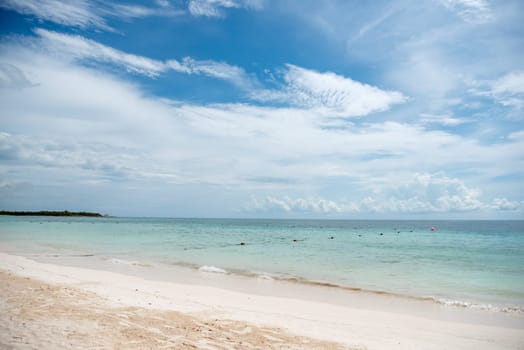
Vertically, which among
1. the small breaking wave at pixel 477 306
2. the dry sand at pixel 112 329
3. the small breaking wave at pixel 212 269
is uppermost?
the dry sand at pixel 112 329

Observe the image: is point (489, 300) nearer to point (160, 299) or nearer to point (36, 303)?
point (160, 299)

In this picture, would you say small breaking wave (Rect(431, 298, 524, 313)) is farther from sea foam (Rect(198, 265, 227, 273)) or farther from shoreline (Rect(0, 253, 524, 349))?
sea foam (Rect(198, 265, 227, 273))

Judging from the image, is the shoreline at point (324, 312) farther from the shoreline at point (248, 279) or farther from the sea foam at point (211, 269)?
the sea foam at point (211, 269)

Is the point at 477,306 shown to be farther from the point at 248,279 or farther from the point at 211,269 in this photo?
the point at 211,269

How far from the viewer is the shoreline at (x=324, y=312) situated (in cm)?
779

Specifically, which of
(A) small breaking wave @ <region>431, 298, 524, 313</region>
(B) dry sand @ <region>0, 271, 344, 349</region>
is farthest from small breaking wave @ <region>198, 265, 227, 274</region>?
(A) small breaking wave @ <region>431, 298, 524, 313</region>

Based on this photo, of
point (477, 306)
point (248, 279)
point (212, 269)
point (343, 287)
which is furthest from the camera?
point (212, 269)

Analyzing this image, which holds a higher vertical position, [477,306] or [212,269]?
[477,306]

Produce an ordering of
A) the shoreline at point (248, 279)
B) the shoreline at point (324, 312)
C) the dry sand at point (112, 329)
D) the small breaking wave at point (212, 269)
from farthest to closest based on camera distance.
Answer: the small breaking wave at point (212, 269), the shoreline at point (248, 279), the shoreline at point (324, 312), the dry sand at point (112, 329)

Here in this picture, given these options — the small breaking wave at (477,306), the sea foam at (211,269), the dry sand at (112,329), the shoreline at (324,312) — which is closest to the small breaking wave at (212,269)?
the sea foam at (211,269)

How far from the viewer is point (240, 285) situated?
1466cm

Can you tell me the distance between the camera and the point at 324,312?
1017 cm

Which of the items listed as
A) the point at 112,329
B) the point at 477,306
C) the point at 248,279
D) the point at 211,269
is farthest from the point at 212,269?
the point at 477,306

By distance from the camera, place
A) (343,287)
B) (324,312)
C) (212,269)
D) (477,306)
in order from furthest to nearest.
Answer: (212,269), (343,287), (477,306), (324,312)
